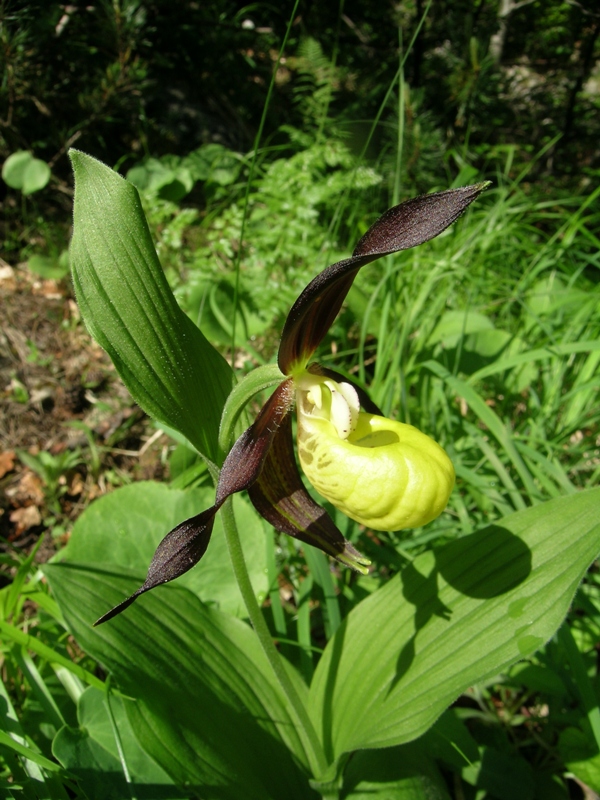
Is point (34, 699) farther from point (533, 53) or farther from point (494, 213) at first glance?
point (533, 53)

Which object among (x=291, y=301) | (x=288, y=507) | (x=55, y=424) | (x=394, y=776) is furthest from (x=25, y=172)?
(x=394, y=776)

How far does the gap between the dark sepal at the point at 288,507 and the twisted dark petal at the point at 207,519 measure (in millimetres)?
66

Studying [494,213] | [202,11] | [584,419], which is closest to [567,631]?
[584,419]

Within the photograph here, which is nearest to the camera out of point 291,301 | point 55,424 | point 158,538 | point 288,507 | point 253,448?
point 253,448

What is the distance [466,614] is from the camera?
1.07 metres

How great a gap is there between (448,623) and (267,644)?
0.35m

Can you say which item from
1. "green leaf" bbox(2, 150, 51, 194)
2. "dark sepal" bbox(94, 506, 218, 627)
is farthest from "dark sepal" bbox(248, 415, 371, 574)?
"green leaf" bbox(2, 150, 51, 194)

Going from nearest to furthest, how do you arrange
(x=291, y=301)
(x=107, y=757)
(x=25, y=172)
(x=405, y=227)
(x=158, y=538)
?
(x=405, y=227) < (x=107, y=757) < (x=158, y=538) < (x=291, y=301) < (x=25, y=172)

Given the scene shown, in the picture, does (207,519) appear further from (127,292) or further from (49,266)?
(49,266)

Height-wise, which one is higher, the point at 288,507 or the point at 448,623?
the point at 288,507

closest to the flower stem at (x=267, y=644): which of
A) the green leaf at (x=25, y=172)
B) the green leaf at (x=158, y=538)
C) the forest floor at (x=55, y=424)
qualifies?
the green leaf at (x=158, y=538)

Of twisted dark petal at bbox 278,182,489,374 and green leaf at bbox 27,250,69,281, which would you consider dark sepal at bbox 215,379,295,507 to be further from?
green leaf at bbox 27,250,69,281

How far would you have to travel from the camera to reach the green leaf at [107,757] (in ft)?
3.44

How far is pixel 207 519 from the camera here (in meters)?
0.80
